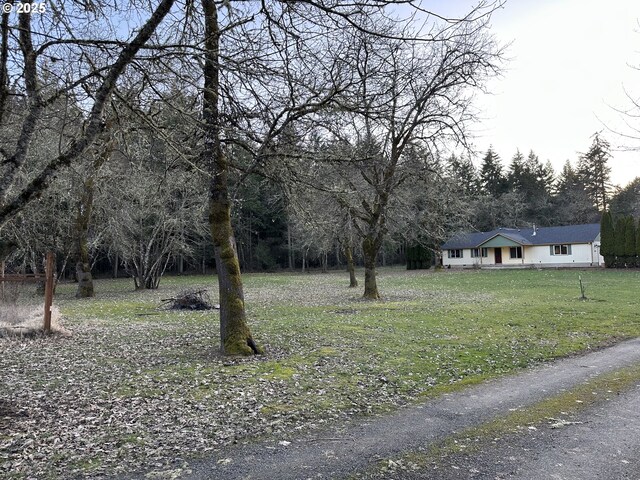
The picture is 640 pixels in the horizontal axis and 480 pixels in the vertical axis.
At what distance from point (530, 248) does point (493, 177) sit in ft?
60.1

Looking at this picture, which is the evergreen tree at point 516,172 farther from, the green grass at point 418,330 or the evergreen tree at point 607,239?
the green grass at point 418,330

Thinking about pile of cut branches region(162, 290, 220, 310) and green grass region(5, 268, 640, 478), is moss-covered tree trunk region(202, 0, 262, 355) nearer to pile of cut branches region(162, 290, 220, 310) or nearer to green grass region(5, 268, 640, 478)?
green grass region(5, 268, 640, 478)

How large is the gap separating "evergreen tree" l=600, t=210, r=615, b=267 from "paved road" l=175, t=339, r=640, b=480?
3885cm

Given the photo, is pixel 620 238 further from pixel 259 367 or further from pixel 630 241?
pixel 259 367

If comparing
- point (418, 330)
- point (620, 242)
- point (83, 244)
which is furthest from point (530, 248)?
point (418, 330)

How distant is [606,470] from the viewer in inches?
151

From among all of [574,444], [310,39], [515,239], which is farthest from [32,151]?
[515,239]

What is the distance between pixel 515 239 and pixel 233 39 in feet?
154

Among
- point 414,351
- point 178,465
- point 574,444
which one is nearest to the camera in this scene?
point 178,465

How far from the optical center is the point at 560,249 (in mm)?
45844

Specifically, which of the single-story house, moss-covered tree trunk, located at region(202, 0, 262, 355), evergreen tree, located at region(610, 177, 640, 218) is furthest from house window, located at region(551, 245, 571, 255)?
moss-covered tree trunk, located at region(202, 0, 262, 355)

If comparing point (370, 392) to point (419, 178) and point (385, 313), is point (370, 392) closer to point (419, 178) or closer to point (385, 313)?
point (385, 313)

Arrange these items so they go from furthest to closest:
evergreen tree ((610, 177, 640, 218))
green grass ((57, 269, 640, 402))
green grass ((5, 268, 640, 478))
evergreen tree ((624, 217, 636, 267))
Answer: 1. evergreen tree ((610, 177, 640, 218))
2. evergreen tree ((624, 217, 636, 267))
3. green grass ((57, 269, 640, 402))
4. green grass ((5, 268, 640, 478))

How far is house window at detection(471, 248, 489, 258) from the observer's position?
51406 millimetres
